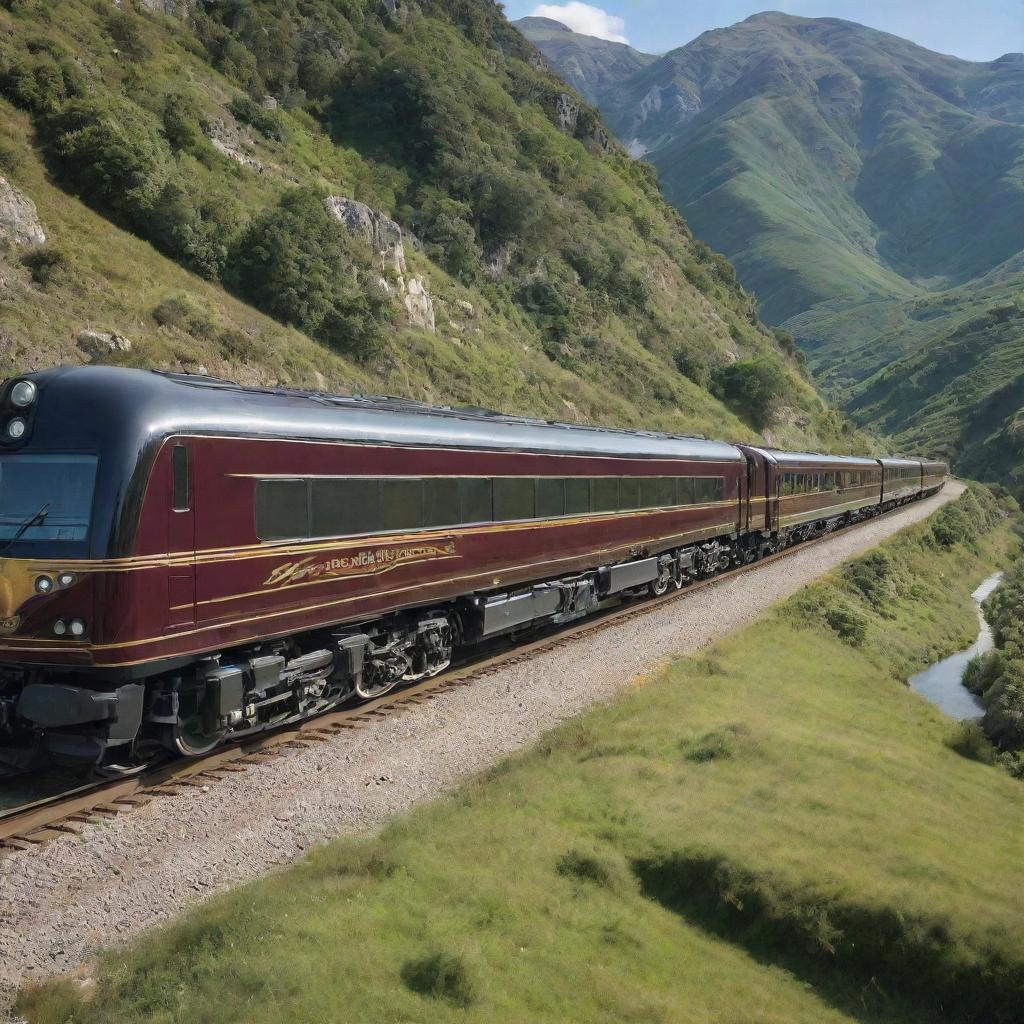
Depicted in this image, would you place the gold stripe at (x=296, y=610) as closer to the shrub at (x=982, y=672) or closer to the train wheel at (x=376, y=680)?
the train wheel at (x=376, y=680)

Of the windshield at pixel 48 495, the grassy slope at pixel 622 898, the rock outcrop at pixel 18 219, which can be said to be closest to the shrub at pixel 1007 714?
the grassy slope at pixel 622 898

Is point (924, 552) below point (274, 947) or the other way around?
below

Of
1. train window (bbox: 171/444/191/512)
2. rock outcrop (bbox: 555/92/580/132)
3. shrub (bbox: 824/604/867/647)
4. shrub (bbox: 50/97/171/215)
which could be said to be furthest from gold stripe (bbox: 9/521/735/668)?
rock outcrop (bbox: 555/92/580/132)

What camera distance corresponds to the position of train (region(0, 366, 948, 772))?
871 cm

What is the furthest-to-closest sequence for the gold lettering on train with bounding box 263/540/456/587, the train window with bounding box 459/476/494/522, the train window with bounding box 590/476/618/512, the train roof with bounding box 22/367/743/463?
the train window with bounding box 590/476/618/512 → the train window with bounding box 459/476/494/522 → the gold lettering on train with bounding box 263/540/456/587 → the train roof with bounding box 22/367/743/463

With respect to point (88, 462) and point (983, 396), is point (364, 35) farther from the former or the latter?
point (983, 396)

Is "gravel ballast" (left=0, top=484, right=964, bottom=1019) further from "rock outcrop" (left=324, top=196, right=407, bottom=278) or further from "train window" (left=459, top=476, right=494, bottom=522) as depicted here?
"rock outcrop" (left=324, top=196, right=407, bottom=278)

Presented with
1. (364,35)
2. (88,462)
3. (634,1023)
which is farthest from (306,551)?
(364,35)

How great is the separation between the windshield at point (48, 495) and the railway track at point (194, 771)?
260 centimetres

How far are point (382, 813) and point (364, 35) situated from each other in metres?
73.0

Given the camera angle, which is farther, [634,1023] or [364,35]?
[364,35]

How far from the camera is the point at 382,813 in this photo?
9.62 m

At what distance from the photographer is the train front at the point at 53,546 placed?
8633 mm

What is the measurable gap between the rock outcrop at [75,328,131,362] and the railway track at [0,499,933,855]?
17979mm
